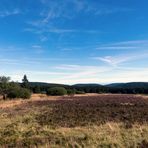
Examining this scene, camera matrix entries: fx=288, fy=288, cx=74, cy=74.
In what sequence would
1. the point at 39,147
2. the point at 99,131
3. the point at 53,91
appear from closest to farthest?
the point at 39,147, the point at 99,131, the point at 53,91

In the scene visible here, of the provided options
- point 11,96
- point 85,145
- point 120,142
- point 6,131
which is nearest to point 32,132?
point 6,131

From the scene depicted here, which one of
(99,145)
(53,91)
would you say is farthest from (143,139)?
(53,91)

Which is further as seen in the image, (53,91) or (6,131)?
(53,91)

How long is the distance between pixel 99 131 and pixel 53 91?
63.0m

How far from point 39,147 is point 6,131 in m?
4.45

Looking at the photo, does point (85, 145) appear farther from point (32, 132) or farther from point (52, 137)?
point (32, 132)

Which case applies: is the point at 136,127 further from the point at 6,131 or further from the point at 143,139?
the point at 6,131

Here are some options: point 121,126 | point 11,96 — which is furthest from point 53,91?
point 121,126

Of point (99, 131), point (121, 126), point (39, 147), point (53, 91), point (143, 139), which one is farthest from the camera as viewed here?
point (53, 91)

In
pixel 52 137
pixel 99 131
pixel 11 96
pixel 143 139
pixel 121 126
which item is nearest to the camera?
pixel 143 139

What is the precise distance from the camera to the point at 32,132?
15203 millimetres

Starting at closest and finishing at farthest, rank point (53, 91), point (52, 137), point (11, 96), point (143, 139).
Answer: point (143, 139) < point (52, 137) < point (11, 96) < point (53, 91)

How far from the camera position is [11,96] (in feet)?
201

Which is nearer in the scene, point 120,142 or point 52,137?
point 120,142
